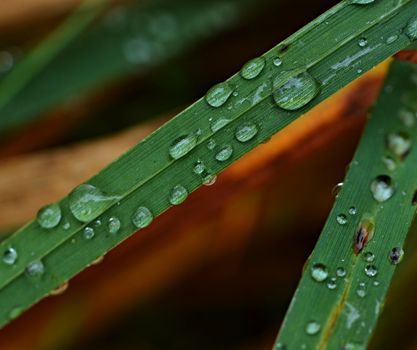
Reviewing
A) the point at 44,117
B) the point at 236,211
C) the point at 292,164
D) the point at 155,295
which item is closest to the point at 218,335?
the point at 155,295

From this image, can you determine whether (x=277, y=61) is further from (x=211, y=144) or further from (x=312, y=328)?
(x=312, y=328)

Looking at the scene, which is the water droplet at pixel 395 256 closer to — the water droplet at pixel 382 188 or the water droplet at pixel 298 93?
the water droplet at pixel 382 188

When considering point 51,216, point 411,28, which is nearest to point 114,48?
point 51,216

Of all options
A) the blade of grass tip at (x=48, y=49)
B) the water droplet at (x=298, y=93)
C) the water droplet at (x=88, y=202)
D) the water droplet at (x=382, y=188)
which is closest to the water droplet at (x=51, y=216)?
the water droplet at (x=88, y=202)

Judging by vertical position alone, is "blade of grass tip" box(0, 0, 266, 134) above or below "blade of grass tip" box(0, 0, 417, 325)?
above

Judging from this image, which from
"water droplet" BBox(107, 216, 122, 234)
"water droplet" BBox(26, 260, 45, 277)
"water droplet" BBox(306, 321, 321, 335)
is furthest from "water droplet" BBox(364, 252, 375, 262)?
"water droplet" BBox(26, 260, 45, 277)

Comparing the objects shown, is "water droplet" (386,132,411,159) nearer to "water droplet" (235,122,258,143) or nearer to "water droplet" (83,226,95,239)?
"water droplet" (235,122,258,143)
